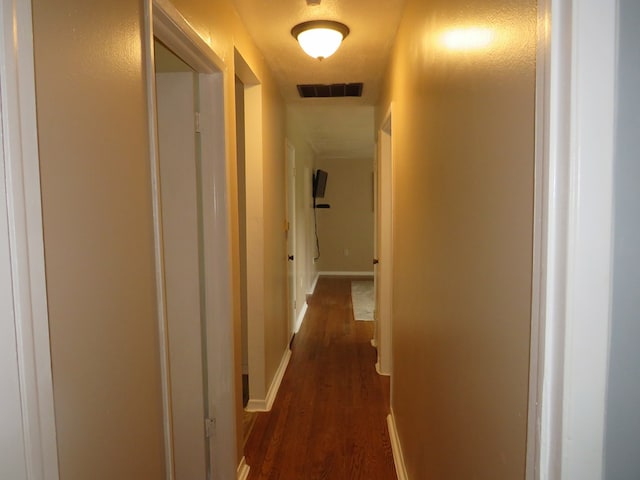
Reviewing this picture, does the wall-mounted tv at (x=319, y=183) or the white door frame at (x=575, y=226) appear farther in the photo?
the wall-mounted tv at (x=319, y=183)

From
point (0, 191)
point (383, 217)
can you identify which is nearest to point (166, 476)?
point (0, 191)

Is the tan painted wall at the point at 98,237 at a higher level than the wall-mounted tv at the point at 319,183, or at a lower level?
lower

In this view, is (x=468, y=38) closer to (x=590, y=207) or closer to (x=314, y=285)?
(x=590, y=207)

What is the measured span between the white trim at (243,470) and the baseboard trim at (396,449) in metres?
0.81

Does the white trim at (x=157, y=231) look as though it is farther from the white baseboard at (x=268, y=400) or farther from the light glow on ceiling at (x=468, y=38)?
the white baseboard at (x=268, y=400)

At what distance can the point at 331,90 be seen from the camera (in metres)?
3.66

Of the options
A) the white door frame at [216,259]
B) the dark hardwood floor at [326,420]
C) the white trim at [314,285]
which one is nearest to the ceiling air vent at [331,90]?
the white door frame at [216,259]

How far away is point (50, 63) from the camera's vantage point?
0.78m

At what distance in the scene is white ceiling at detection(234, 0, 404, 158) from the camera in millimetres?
2115

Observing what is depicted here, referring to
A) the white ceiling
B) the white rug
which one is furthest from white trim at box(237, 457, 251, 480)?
the white rug

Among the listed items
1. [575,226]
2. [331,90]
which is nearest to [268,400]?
[331,90]

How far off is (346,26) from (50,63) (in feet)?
6.23

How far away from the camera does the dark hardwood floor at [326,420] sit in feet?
7.66

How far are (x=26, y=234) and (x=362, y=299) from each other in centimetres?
591
